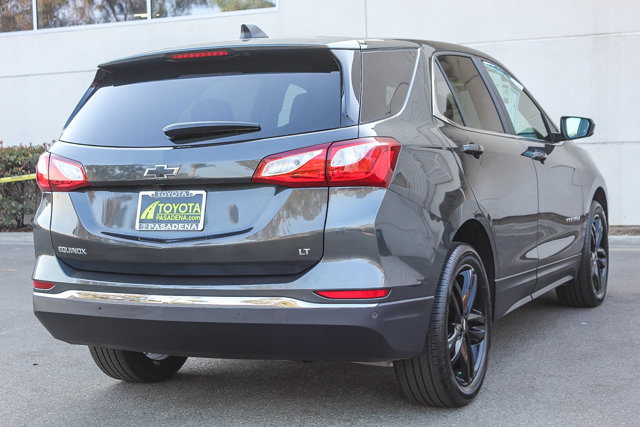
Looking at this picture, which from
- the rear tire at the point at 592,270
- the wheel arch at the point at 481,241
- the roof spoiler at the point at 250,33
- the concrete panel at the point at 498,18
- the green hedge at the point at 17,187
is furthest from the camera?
the green hedge at the point at 17,187

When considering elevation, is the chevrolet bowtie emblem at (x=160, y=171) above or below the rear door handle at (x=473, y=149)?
above

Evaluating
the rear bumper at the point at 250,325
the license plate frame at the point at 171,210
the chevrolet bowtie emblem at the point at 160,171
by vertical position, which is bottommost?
the rear bumper at the point at 250,325

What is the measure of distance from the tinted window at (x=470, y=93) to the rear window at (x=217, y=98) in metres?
1.06

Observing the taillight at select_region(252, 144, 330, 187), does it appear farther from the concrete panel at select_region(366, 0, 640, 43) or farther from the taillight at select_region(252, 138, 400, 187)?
the concrete panel at select_region(366, 0, 640, 43)

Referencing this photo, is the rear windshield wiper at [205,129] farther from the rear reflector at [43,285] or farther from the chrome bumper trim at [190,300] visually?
the rear reflector at [43,285]

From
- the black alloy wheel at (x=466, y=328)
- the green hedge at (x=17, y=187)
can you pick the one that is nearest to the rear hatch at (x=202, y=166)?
the black alloy wheel at (x=466, y=328)

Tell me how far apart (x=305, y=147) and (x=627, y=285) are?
4.98 metres

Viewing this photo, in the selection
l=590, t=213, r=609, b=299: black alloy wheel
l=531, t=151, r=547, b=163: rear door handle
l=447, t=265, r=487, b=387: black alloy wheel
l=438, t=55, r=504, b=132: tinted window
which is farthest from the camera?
l=590, t=213, r=609, b=299: black alloy wheel

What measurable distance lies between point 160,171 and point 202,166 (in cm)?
19

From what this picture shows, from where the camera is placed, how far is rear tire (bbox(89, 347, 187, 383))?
4.52 m

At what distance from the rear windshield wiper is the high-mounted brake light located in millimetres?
403

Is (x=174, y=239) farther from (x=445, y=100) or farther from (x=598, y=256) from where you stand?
(x=598, y=256)

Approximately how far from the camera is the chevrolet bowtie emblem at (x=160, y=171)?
3613 millimetres

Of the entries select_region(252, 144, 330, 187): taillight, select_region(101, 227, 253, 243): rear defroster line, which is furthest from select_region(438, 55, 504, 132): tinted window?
select_region(101, 227, 253, 243): rear defroster line
